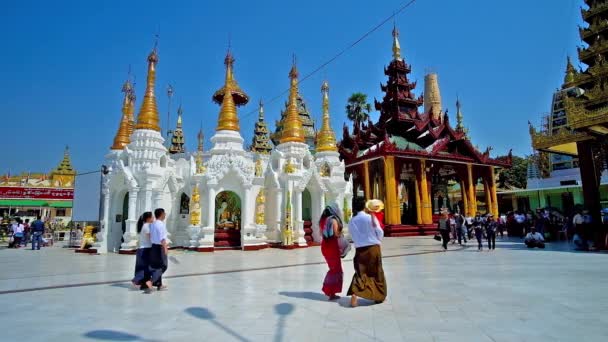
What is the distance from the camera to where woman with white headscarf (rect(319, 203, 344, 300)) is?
19.3ft

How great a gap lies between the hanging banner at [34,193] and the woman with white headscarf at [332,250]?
41614 millimetres

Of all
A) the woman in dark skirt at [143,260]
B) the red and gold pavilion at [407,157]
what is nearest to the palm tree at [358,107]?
the red and gold pavilion at [407,157]

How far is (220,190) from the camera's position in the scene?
15.8 metres

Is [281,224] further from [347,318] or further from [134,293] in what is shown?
[347,318]

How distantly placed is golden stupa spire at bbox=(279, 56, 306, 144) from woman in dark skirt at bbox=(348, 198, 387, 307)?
1355 cm

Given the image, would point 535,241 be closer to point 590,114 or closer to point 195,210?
point 590,114

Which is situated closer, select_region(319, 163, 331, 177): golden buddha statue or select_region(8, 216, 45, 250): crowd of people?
select_region(8, 216, 45, 250): crowd of people

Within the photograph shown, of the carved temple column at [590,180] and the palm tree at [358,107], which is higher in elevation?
the palm tree at [358,107]

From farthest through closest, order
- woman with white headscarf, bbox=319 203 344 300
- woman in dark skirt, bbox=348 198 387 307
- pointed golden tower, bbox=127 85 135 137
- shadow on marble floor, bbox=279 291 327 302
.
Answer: pointed golden tower, bbox=127 85 135 137 < shadow on marble floor, bbox=279 291 327 302 < woman with white headscarf, bbox=319 203 344 300 < woman in dark skirt, bbox=348 198 387 307

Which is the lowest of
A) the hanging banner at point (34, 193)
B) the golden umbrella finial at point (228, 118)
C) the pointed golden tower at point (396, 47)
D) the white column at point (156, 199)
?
the white column at point (156, 199)

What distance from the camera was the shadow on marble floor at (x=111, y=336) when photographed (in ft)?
13.2

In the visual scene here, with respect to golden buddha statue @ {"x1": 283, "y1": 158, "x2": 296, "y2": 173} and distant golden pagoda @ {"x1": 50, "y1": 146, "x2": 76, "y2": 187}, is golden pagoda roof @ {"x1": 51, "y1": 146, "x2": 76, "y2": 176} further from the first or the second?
golden buddha statue @ {"x1": 283, "y1": 158, "x2": 296, "y2": 173}

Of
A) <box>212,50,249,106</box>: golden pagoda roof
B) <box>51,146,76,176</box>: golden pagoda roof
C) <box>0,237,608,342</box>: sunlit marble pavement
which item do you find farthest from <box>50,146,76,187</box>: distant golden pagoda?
Answer: <box>0,237,608,342</box>: sunlit marble pavement

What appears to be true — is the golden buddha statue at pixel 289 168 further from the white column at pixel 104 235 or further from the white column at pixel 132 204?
the white column at pixel 104 235
